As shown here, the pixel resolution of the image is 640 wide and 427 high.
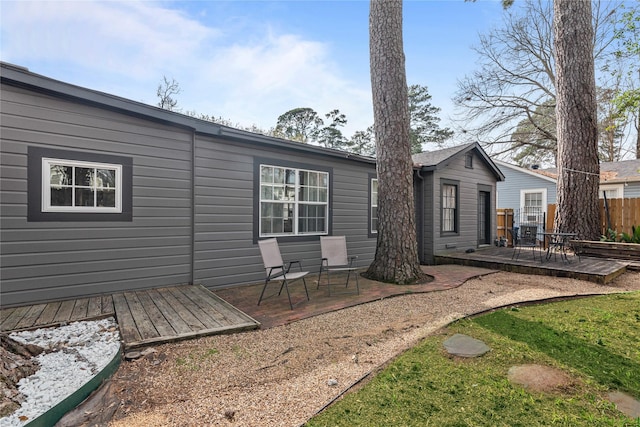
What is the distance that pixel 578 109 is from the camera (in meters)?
8.17

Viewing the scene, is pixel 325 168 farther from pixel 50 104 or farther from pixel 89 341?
pixel 89 341

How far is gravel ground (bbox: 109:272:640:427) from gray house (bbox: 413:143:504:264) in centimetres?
469

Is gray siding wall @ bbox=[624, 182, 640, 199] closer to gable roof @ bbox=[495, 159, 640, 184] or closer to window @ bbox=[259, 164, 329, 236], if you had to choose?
gable roof @ bbox=[495, 159, 640, 184]

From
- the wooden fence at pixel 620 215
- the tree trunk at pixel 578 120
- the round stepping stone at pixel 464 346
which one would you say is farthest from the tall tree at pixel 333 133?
the round stepping stone at pixel 464 346

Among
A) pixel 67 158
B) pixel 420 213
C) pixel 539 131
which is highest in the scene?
pixel 539 131

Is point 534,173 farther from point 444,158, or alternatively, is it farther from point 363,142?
point 363,142

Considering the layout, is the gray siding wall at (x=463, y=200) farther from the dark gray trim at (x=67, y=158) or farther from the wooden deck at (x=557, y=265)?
the dark gray trim at (x=67, y=158)

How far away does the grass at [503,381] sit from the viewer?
6.06 ft

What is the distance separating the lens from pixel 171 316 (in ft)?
11.3

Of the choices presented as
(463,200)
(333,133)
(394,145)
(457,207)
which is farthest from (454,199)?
(333,133)

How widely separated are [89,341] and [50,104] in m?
2.99

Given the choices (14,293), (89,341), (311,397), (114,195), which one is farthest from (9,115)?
(311,397)

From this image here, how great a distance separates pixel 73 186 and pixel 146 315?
200 centimetres

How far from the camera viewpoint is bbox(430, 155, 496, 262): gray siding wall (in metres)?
8.68
